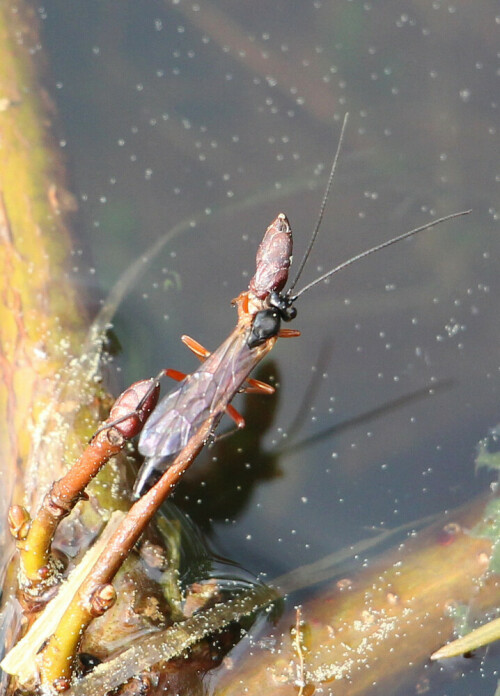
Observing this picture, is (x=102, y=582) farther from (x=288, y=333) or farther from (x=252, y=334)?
(x=288, y=333)

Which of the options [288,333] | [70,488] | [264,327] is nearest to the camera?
[70,488]

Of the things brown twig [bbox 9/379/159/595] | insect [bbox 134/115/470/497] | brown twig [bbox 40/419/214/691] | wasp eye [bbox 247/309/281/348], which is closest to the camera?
brown twig [bbox 9/379/159/595]

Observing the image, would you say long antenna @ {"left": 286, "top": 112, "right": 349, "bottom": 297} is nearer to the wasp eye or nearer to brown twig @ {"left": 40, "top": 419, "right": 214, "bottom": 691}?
the wasp eye

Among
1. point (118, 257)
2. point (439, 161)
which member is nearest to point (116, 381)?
point (118, 257)

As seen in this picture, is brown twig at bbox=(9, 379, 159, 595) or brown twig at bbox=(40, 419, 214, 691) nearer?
brown twig at bbox=(9, 379, 159, 595)

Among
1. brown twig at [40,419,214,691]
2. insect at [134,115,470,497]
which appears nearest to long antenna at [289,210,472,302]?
insect at [134,115,470,497]

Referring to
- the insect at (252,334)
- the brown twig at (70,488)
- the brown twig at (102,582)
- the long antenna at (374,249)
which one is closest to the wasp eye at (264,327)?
the insect at (252,334)

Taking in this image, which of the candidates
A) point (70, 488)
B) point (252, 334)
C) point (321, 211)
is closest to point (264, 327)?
point (252, 334)
